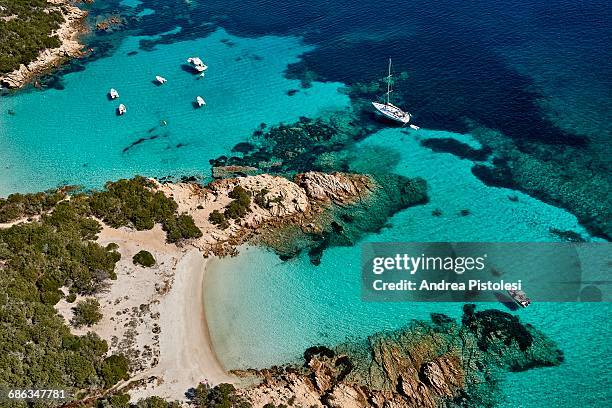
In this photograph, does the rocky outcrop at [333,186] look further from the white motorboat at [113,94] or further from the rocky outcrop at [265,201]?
the white motorboat at [113,94]

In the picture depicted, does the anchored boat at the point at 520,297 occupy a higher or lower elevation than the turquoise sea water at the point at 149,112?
lower

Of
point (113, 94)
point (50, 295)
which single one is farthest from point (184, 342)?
point (113, 94)

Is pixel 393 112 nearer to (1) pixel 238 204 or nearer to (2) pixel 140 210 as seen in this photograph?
(1) pixel 238 204

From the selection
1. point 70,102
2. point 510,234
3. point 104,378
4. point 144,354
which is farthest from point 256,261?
point 70,102

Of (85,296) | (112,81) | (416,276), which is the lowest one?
(416,276)

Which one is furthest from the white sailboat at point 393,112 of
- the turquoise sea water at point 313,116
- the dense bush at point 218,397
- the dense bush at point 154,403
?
the dense bush at point 154,403

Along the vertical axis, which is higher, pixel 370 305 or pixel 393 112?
pixel 393 112

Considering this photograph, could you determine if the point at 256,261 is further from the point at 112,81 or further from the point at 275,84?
the point at 112,81
